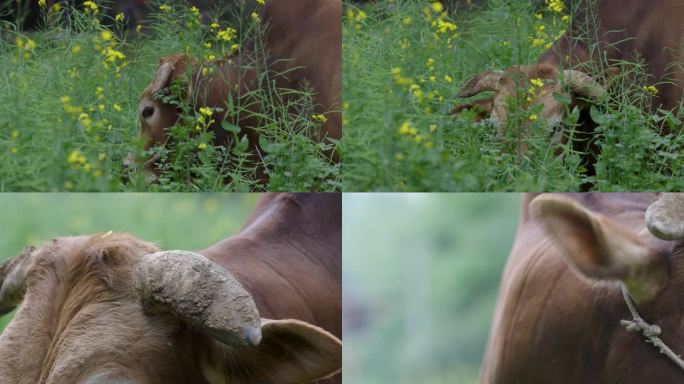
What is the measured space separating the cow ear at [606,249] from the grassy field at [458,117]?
0.55 meters

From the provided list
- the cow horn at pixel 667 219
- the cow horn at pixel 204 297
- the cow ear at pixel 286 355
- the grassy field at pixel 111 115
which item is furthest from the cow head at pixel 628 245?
the cow horn at pixel 204 297

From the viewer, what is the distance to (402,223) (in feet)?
12.3

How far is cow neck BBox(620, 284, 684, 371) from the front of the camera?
314 centimetres

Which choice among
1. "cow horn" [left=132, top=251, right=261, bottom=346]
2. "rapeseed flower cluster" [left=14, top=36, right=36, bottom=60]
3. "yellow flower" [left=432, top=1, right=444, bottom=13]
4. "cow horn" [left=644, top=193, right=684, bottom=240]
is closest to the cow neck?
"cow horn" [left=644, top=193, right=684, bottom=240]

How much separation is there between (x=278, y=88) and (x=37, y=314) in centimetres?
131

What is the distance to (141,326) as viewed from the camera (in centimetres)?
299

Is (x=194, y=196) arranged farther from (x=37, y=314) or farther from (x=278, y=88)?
(x=37, y=314)

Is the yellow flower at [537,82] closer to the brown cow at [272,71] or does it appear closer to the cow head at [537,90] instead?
the cow head at [537,90]

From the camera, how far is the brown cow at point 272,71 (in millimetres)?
3869

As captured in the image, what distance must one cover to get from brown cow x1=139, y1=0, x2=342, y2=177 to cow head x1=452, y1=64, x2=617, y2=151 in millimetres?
465

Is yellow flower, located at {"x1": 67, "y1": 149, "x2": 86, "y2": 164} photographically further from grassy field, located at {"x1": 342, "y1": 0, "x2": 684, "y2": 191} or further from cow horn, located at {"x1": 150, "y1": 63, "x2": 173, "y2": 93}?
grassy field, located at {"x1": 342, "y1": 0, "x2": 684, "y2": 191}

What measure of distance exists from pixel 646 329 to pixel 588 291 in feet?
0.80

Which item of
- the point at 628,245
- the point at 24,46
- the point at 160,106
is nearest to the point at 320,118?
the point at 160,106

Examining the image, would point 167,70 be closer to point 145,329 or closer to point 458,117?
point 458,117
